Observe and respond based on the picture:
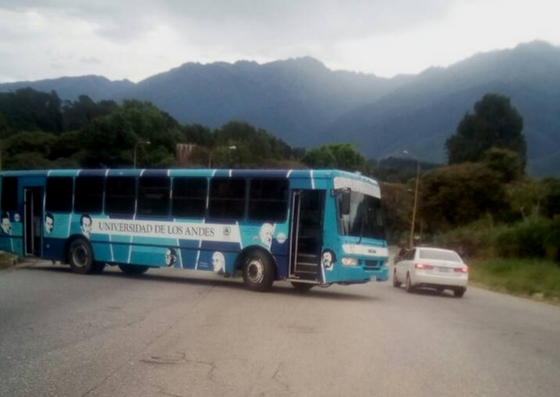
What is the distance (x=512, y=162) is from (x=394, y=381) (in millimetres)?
59509

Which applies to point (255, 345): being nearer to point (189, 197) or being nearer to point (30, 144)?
point (189, 197)

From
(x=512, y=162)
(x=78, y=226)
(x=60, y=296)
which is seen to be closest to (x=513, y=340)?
(x=60, y=296)

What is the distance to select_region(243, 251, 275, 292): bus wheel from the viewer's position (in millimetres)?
18531

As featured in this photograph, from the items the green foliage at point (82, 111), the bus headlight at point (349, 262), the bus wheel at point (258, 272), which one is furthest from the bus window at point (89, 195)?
the green foliage at point (82, 111)

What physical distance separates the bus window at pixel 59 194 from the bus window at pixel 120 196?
1518 millimetres

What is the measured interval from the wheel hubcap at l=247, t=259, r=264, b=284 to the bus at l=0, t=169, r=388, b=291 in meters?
0.03

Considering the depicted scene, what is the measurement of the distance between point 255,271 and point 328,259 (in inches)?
76.5

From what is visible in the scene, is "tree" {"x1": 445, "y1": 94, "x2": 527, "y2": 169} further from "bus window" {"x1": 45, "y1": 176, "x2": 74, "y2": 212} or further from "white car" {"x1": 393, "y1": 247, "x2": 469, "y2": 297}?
"bus window" {"x1": 45, "y1": 176, "x2": 74, "y2": 212}

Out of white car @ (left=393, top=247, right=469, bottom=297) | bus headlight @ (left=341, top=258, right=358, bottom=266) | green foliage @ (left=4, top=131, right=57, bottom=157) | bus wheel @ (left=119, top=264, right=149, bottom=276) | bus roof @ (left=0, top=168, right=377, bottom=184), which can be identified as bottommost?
bus wheel @ (left=119, top=264, right=149, bottom=276)

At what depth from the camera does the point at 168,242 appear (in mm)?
20422

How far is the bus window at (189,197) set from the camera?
20094 millimetres

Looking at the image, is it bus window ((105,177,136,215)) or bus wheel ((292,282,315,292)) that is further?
bus window ((105,177,136,215))

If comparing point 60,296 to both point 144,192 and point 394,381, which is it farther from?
point 394,381

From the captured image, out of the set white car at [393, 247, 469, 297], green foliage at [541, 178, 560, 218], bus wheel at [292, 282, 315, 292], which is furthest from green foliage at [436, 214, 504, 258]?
bus wheel at [292, 282, 315, 292]
